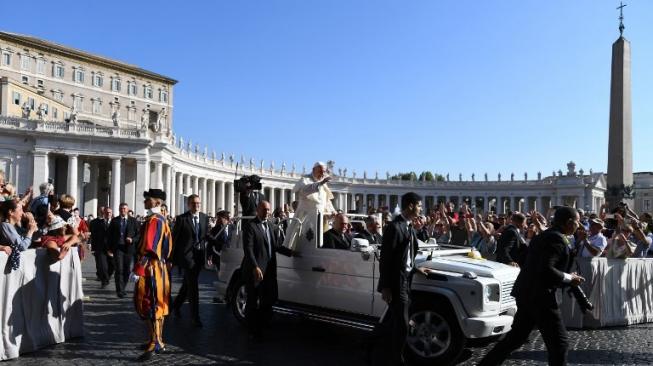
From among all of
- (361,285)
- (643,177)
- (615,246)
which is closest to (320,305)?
(361,285)

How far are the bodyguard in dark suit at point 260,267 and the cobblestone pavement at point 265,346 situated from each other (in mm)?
424

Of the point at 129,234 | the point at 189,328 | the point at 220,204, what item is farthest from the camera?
the point at 220,204

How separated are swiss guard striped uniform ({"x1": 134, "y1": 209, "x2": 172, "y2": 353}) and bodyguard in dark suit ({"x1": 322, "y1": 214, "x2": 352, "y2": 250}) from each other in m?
2.48

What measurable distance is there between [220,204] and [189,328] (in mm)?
68128

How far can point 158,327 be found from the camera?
7.62 meters

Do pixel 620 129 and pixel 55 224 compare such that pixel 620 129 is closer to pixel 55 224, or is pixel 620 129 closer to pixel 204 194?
pixel 55 224

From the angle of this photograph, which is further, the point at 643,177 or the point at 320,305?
the point at 643,177

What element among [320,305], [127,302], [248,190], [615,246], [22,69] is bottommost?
[127,302]

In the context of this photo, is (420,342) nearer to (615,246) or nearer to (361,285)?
(361,285)

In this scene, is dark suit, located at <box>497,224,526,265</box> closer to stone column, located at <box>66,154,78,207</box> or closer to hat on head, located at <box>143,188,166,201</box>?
hat on head, located at <box>143,188,166,201</box>

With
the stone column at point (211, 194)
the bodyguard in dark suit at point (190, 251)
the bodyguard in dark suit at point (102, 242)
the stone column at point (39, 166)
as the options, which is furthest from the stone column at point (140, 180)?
the bodyguard in dark suit at point (190, 251)

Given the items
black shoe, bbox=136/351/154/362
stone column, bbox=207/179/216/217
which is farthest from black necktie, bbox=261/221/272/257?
stone column, bbox=207/179/216/217

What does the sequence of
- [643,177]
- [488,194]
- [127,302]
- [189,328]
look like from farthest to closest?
[643,177] < [488,194] < [127,302] < [189,328]

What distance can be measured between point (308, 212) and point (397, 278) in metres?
2.82
